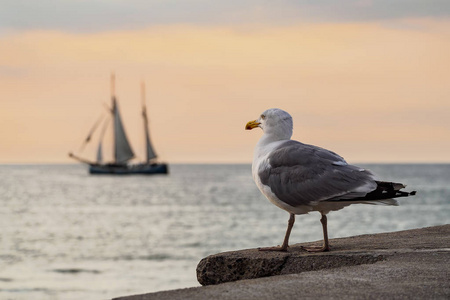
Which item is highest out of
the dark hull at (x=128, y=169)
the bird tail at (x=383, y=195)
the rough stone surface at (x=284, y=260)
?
the bird tail at (x=383, y=195)

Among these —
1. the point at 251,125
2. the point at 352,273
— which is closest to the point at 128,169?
the point at 251,125

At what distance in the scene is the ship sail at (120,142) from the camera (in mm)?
71625

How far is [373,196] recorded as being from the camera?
461cm

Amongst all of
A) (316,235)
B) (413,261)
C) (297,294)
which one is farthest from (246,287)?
(316,235)

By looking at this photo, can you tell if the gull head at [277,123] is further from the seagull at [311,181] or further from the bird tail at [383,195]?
the bird tail at [383,195]

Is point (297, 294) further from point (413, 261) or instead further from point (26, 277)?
point (26, 277)

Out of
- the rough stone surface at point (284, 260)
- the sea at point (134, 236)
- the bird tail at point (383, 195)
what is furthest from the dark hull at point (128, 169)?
the bird tail at point (383, 195)

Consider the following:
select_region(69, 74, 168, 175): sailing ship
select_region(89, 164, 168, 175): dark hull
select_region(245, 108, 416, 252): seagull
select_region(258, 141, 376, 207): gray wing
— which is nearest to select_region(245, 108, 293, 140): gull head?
select_region(245, 108, 416, 252): seagull

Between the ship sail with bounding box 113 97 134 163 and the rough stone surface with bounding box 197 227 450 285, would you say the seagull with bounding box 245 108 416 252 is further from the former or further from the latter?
the ship sail with bounding box 113 97 134 163

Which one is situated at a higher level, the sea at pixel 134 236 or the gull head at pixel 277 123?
the gull head at pixel 277 123

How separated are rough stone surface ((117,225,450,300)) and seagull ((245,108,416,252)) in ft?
0.90

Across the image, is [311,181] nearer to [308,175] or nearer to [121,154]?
[308,175]

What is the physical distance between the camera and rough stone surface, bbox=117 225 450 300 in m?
3.55

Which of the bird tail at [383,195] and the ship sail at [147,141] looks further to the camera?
the ship sail at [147,141]
